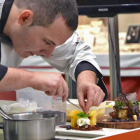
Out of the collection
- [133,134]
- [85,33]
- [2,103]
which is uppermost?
[85,33]

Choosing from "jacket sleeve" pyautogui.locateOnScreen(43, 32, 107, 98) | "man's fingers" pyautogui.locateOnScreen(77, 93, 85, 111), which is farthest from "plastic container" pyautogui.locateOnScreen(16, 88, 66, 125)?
"jacket sleeve" pyautogui.locateOnScreen(43, 32, 107, 98)

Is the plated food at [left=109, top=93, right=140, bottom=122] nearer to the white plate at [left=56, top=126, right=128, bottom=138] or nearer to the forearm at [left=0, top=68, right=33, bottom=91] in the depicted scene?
the white plate at [left=56, top=126, right=128, bottom=138]

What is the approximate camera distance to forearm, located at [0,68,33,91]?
1179mm

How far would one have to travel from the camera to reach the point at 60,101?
143 cm

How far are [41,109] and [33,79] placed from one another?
280mm

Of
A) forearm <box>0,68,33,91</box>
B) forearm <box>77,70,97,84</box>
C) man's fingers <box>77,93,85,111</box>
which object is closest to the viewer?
forearm <box>0,68,33,91</box>

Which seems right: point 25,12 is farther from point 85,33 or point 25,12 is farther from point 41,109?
point 85,33

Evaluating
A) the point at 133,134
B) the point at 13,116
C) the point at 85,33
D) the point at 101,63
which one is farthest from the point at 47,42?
the point at 85,33

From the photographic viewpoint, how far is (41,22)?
4.72 feet

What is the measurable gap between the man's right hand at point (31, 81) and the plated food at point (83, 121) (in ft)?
0.41

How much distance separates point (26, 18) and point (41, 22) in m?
0.06

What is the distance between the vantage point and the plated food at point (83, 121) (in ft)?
4.29

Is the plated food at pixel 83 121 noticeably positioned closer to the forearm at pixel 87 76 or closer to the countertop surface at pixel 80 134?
the countertop surface at pixel 80 134

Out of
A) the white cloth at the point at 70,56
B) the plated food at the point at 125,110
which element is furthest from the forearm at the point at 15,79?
the white cloth at the point at 70,56
